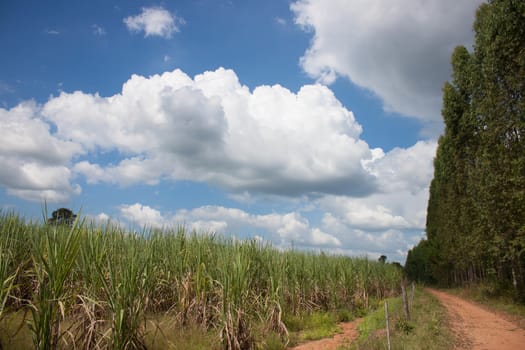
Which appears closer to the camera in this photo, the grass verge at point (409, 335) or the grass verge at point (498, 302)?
the grass verge at point (409, 335)

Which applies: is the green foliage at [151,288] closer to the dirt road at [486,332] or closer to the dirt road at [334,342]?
the dirt road at [334,342]

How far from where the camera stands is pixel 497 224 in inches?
670

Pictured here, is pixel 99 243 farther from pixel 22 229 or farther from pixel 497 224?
pixel 497 224

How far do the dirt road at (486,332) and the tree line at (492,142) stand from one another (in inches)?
116

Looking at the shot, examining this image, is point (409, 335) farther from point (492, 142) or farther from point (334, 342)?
point (492, 142)

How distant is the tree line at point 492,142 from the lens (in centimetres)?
Answer: 1470

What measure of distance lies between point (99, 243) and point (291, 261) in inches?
310

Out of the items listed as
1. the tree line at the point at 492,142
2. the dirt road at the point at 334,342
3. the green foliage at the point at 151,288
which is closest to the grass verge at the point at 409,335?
the dirt road at the point at 334,342

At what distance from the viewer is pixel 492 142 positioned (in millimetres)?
17141

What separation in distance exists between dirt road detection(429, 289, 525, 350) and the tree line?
2952 millimetres

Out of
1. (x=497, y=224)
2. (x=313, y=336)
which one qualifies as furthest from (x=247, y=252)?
(x=497, y=224)

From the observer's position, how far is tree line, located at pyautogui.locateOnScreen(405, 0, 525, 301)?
14.7 m

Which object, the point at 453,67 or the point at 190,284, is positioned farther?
the point at 453,67

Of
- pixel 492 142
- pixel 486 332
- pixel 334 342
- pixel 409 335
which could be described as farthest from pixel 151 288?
pixel 492 142
